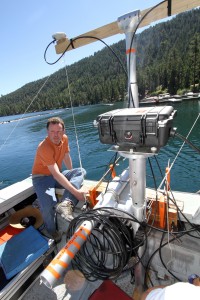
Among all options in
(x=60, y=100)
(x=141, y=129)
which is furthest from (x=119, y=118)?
(x=60, y=100)

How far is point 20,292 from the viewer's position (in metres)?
2.13

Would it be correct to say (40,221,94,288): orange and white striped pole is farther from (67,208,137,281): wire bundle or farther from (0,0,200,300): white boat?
(67,208,137,281): wire bundle

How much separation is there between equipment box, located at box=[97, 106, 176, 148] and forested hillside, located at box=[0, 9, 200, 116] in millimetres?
532

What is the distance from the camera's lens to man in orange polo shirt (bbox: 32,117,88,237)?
2496 mm

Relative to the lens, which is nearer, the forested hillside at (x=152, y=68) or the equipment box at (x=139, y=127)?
the equipment box at (x=139, y=127)

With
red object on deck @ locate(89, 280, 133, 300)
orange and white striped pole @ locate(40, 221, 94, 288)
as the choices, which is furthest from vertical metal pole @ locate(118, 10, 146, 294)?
red object on deck @ locate(89, 280, 133, 300)

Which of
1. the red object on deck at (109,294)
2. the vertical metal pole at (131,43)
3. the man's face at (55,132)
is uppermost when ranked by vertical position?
the vertical metal pole at (131,43)

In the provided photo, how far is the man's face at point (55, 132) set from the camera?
8.90 feet

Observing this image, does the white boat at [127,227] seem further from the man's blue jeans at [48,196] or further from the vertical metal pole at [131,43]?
the man's blue jeans at [48,196]

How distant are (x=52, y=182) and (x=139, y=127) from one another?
211cm

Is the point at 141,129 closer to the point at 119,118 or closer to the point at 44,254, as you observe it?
the point at 119,118

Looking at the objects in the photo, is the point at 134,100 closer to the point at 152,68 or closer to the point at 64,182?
the point at 152,68

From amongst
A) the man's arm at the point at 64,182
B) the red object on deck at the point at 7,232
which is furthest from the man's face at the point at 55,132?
the red object on deck at the point at 7,232

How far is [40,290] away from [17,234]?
73 cm
